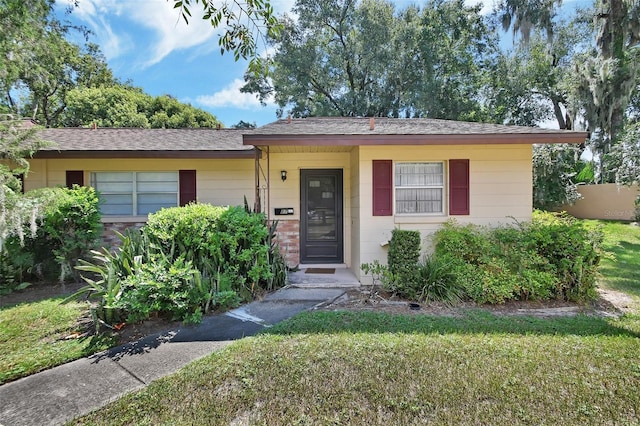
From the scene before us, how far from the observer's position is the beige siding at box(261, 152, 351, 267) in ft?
23.8

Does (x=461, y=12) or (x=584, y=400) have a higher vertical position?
(x=461, y=12)

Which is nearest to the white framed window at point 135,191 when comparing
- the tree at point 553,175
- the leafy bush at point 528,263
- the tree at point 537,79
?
the leafy bush at point 528,263

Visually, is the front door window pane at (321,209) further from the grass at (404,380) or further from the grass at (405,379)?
the grass at (404,380)

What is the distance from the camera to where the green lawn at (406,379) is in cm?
238

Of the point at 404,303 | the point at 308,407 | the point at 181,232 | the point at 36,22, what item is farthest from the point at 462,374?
the point at 36,22

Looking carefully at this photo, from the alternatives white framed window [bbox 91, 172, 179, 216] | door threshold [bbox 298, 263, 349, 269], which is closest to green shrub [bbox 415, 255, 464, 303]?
door threshold [bbox 298, 263, 349, 269]

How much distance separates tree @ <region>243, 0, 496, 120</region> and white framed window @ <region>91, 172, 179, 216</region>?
992cm

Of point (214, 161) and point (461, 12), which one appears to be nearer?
point (214, 161)

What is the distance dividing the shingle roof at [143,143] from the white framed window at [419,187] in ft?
10.6

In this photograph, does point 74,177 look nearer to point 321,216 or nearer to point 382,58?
point 321,216

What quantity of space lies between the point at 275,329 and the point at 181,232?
2.06m

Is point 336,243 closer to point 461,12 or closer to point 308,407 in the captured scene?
point 308,407

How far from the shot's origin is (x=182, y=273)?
13.2 ft

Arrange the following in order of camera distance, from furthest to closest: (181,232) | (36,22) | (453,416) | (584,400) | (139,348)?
(36,22) → (181,232) → (139,348) → (584,400) → (453,416)
